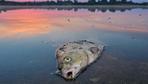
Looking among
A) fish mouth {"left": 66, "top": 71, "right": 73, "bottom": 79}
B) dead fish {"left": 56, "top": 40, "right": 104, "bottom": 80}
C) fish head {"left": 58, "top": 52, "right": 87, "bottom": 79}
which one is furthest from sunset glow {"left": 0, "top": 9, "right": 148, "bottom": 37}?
fish mouth {"left": 66, "top": 71, "right": 73, "bottom": 79}

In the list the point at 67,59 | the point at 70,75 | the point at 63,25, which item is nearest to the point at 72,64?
the point at 67,59

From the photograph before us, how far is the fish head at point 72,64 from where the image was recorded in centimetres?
2038

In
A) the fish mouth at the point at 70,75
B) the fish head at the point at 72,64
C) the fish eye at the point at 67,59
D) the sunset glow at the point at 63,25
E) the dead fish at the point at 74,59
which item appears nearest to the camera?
the fish mouth at the point at 70,75

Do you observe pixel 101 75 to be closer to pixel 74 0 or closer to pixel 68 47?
pixel 68 47

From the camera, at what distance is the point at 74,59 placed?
2145 cm

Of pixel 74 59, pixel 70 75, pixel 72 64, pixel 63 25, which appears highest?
pixel 74 59

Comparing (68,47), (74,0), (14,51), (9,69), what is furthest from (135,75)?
(74,0)

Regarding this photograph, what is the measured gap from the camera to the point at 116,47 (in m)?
30.2

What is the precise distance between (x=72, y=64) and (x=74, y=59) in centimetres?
68

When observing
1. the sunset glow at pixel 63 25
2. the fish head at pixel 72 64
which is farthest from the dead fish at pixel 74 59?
the sunset glow at pixel 63 25

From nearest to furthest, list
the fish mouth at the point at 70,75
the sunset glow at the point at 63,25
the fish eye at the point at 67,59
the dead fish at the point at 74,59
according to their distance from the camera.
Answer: the fish mouth at the point at 70,75
the dead fish at the point at 74,59
the fish eye at the point at 67,59
the sunset glow at the point at 63,25

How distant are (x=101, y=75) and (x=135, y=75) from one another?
7.33 ft

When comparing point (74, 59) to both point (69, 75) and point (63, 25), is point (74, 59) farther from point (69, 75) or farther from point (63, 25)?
point (63, 25)

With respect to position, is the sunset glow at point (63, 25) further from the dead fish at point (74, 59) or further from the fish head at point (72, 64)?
the fish head at point (72, 64)
